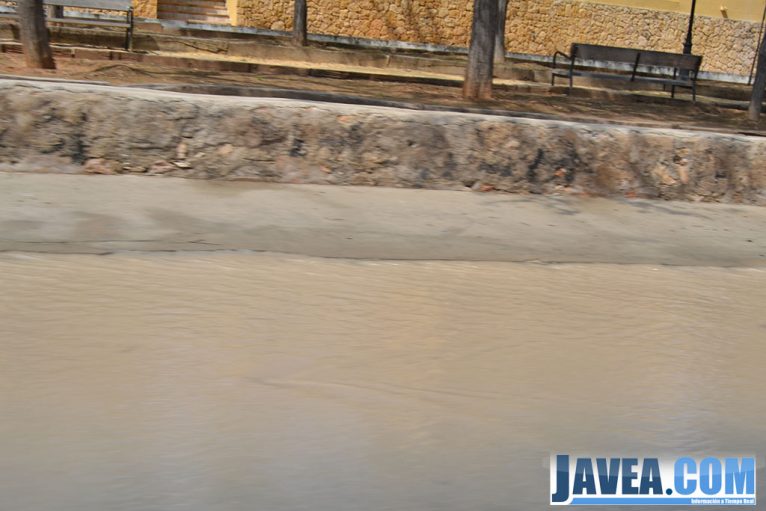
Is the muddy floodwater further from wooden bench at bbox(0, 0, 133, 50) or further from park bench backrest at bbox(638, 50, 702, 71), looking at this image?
park bench backrest at bbox(638, 50, 702, 71)

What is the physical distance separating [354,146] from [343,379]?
3.16 metres

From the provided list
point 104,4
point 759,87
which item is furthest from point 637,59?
point 104,4

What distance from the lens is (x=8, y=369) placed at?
3.24m

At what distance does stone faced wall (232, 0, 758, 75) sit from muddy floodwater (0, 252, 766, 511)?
19.3 metres

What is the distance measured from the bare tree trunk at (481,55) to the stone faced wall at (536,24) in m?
12.3

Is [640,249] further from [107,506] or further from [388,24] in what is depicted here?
[388,24]

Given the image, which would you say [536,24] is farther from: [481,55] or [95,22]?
[481,55]

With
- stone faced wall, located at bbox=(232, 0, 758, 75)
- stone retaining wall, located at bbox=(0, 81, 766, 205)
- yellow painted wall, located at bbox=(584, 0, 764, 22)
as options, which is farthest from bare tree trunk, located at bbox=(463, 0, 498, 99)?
yellow painted wall, located at bbox=(584, 0, 764, 22)

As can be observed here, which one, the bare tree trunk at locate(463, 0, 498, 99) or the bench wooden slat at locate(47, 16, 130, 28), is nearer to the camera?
the bare tree trunk at locate(463, 0, 498, 99)

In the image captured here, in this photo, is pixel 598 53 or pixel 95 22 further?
pixel 598 53

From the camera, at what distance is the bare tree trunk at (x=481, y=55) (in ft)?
37.2

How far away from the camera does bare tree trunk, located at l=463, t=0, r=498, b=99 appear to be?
11.4m

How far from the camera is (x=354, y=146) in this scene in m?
6.33

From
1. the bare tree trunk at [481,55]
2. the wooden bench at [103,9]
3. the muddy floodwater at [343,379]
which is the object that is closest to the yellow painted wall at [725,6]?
the bare tree trunk at [481,55]
